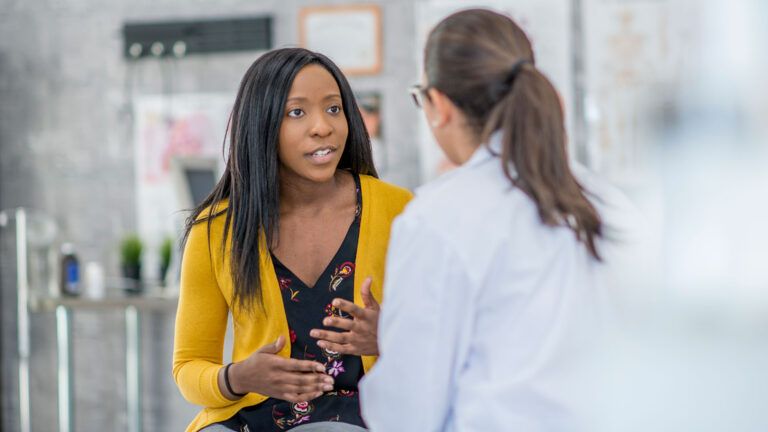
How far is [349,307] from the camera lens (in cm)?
141

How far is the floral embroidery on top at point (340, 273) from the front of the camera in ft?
5.26

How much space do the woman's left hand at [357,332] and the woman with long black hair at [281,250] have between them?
0.11 feet

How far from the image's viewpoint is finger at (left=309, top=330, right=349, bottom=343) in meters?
1.42

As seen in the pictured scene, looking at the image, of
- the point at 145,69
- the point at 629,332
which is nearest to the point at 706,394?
the point at 629,332

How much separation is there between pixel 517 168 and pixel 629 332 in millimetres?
270

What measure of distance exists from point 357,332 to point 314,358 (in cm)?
16

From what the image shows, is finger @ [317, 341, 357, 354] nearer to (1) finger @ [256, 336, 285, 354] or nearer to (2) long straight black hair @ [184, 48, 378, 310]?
(1) finger @ [256, 336, 285, 354]

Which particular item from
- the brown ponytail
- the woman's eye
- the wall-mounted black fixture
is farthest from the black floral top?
the wall-mounted black fixture

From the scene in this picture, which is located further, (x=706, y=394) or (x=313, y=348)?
(x=706, y=394)

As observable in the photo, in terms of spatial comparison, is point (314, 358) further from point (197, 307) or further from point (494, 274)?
point (494, 274)

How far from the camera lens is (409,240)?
3.76 ft

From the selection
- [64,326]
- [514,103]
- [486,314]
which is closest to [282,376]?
[486,314]

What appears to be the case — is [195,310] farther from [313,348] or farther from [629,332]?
[629,332]

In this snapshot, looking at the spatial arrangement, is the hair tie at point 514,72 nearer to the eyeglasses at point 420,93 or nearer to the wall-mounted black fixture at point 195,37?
Answer: the eyeglasses at point 420,93
